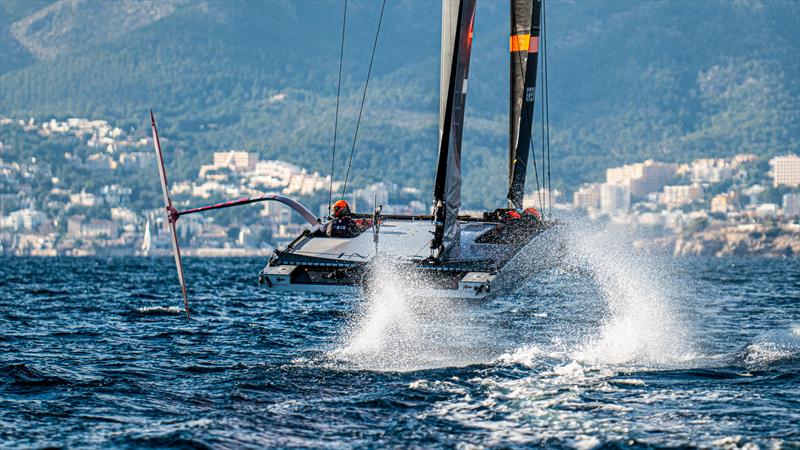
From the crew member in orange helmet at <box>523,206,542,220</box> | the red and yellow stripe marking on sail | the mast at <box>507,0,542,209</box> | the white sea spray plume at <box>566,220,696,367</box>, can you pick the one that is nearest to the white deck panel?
the crew member in orange helmet at <box>523,206,542,220</box>

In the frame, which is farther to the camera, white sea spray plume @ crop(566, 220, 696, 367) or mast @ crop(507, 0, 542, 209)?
mast @ crop(507, 0, 542, 209)

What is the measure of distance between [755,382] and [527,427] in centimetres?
476

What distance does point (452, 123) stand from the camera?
23953 mm

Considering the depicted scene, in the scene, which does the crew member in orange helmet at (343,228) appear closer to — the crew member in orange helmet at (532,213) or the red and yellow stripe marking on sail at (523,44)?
the crew member in orange helmet at (532,213)

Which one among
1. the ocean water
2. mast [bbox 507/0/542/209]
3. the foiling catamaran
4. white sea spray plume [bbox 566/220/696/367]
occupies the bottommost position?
the ocean water

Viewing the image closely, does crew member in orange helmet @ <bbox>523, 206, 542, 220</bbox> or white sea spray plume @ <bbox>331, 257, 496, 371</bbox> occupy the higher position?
crew member in orange helmet @ <bbox>523, 206, 542, 220</bbox>

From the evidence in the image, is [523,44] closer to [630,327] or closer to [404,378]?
[630,327]

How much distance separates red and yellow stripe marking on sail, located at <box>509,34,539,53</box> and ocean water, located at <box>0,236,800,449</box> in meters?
4.80

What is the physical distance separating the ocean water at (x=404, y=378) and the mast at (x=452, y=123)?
138 cm

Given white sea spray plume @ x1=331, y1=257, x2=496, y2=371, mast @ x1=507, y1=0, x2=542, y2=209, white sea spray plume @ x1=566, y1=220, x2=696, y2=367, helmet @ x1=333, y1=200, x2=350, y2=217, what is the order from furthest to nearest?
mast @ x1=507, y1=0, x2=542, y2=209 < helmet @ x1=333, y1=200, x2=350, y2=217 < white sea spray plume @ x1=566, y1=220, x2=696, y2=367 < white sea spray plume @ x1=331, y1=257, x2=496, y2=371

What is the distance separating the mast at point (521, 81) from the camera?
31.7 meters

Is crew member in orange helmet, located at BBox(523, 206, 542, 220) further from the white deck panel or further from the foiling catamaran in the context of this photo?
the white deck panel

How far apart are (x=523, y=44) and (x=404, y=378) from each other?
1373cm

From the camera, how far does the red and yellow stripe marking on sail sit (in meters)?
32.2
